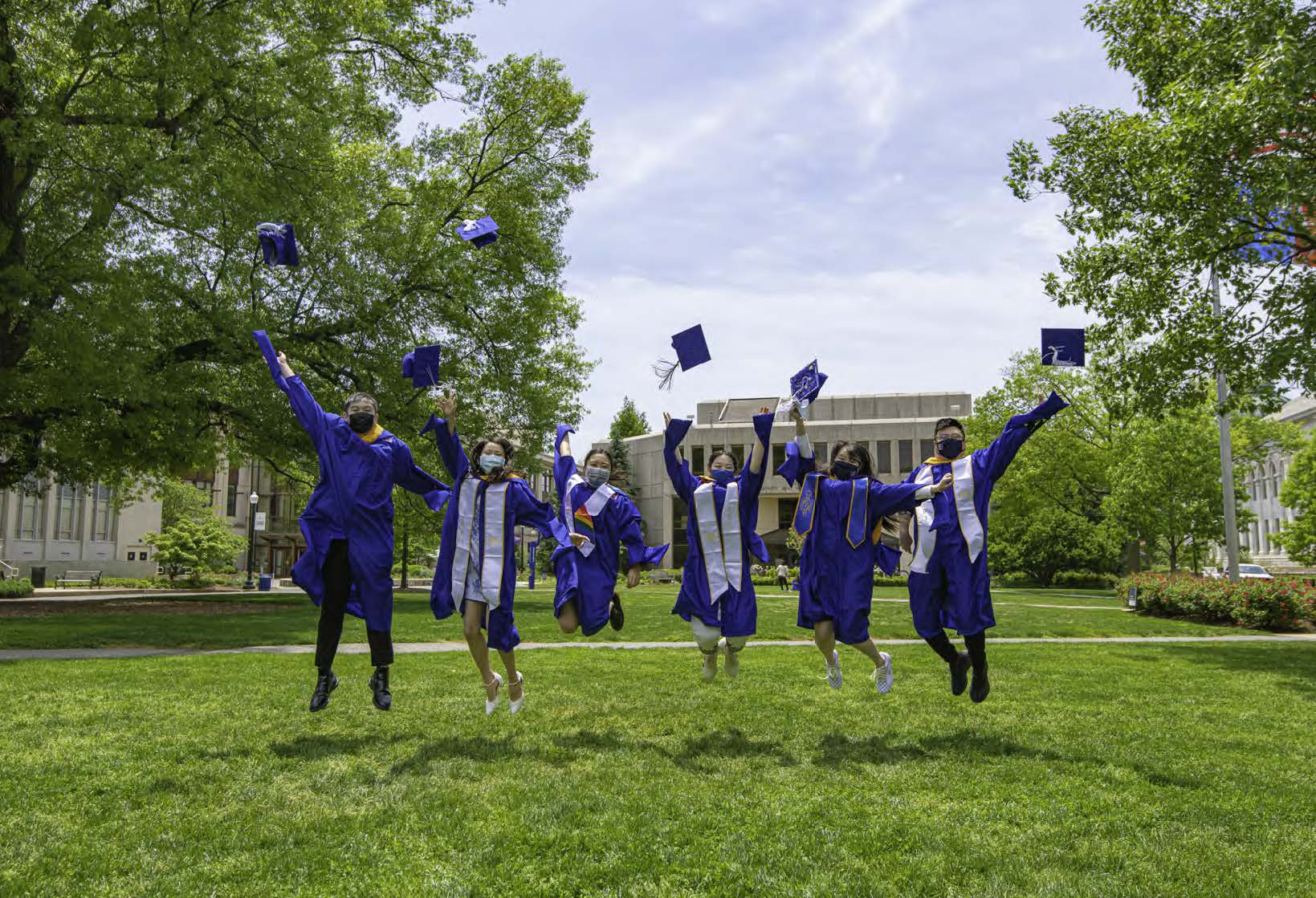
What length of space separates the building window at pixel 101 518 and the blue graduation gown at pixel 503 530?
55.7 m

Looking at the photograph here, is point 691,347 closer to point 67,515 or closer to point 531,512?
point 531,512

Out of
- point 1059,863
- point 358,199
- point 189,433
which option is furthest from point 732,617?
point 358,199

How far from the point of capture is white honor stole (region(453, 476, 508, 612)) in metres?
6.58

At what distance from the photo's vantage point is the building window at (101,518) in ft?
175

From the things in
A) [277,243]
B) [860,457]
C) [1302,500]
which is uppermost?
[277,243]

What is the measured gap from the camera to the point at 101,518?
2130 inches

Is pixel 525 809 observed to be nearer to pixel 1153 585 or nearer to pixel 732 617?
pixel 732 617

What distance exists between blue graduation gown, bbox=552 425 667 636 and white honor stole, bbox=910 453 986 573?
2.14 metres

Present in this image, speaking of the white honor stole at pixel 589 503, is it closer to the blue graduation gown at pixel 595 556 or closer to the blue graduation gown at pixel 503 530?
the blue graduation gown at pixel 595 556

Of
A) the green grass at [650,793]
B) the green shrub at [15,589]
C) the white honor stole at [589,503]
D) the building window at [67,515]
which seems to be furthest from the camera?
the building window at [67,515]

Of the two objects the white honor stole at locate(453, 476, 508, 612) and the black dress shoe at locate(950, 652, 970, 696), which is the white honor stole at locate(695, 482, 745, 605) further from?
the black dress shoe at locate(950, 652, 970, 696)

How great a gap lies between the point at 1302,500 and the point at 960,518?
3836 cm

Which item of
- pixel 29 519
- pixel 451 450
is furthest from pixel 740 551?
pixel 29 519

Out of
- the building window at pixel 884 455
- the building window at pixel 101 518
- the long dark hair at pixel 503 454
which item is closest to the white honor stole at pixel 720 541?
the long dark hair at pixel 503 454
